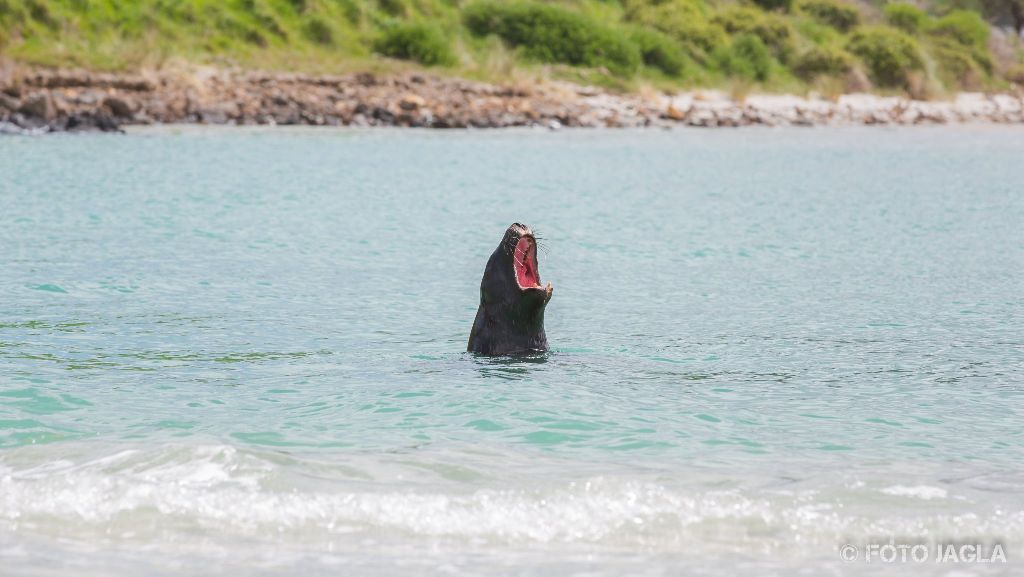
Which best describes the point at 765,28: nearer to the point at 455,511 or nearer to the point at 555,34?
the point at 555,34

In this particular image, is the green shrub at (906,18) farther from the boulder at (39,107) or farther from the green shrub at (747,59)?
the boulder at (39,107)

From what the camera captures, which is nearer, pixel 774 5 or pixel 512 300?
pixel 512 300

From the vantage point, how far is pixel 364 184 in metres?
22.1

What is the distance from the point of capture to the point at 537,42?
47781 mm

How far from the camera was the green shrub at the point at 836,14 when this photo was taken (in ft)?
212

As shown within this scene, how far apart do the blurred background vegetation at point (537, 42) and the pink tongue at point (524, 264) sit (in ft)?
101

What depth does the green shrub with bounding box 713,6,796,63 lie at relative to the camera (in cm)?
5491

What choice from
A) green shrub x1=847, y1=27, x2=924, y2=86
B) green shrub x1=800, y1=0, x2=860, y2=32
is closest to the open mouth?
green shrub x1=847, y1=27, x2=924, y2=86

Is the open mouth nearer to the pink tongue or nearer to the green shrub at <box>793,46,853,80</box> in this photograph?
the pink tongue

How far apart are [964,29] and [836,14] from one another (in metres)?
6.23

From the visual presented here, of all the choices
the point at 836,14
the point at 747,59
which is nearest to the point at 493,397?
the point at 747,59

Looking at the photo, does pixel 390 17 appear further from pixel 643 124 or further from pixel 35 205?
pixel 35 205

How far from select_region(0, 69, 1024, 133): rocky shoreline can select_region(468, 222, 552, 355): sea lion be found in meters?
24.0

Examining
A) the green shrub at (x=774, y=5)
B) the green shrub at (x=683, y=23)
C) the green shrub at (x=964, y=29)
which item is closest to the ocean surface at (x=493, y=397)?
the green shrub at (x=683, y=23)
